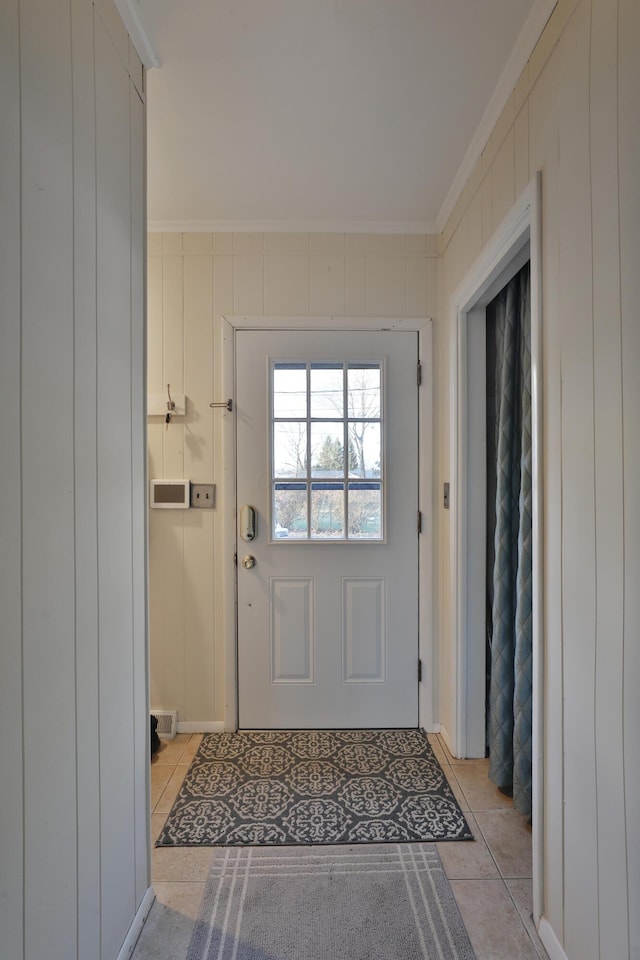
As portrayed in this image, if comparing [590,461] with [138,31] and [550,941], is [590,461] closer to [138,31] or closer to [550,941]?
[550,941]

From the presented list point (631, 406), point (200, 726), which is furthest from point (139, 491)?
point (200, 726)

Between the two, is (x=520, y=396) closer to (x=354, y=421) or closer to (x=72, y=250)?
(x=354, y=421)

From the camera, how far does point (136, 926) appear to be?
130 cm

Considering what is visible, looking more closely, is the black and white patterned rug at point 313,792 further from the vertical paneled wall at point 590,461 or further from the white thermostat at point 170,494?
the white thermostat at point 170,494

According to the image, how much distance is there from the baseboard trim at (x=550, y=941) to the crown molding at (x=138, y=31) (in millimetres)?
2657

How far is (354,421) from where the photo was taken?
235cm

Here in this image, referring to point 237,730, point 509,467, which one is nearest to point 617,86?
point 509,467

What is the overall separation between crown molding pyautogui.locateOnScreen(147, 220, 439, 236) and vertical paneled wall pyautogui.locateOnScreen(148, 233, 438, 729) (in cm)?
3

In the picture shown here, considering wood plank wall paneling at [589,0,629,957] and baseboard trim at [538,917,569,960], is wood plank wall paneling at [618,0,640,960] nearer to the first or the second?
A: wood plank wall paneling at [589,0,629,957]

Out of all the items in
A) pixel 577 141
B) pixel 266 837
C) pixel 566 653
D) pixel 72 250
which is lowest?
pixel 266 837

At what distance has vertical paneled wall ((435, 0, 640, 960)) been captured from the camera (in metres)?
0.95

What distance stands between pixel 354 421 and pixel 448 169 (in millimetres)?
1117


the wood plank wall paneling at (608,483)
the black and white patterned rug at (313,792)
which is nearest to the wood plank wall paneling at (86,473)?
the black and white patterned rug at (313,792)

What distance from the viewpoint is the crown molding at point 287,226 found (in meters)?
2.31
